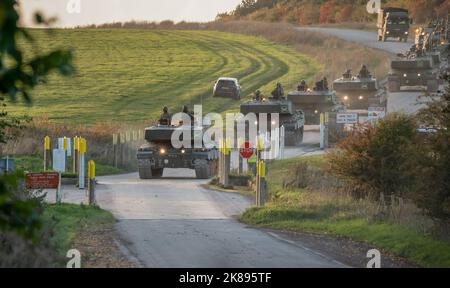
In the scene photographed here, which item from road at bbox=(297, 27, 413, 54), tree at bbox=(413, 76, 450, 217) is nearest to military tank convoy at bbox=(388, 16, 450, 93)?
road at bbox=(297, 27, 413, 54)

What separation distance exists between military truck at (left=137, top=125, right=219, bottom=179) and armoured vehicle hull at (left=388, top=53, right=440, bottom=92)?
2603cm

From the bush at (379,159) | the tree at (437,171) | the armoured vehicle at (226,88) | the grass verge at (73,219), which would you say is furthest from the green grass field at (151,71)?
the tree at (437,171)

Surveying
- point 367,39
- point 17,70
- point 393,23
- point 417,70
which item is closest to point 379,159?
point 17,70

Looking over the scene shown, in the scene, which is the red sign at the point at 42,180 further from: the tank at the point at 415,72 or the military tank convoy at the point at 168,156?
the tank at the point at 415,72

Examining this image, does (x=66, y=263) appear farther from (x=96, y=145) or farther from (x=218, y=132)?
(x=218, y=132)

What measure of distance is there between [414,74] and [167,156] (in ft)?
90.7

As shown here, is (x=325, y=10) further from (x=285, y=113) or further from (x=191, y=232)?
(x=191, y=232)

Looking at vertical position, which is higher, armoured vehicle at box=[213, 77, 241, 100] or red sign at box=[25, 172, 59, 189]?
red sign at box=[25, 172, 59, 189]

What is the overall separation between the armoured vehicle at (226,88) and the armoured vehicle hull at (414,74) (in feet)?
26.8

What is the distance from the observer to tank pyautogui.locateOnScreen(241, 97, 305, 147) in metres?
37.8

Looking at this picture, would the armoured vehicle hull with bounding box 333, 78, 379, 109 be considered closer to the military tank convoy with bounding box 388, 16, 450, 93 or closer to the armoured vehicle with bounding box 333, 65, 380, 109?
the armoured vehicle with bounding box 333, 65, 380, 109

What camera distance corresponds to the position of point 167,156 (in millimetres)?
30109

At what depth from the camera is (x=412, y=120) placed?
2258 cm

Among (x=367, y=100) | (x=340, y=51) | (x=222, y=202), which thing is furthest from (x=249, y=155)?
(x=340, y=51)
